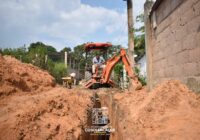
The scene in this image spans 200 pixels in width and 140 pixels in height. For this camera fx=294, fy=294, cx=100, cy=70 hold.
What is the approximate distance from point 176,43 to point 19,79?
3459 mm

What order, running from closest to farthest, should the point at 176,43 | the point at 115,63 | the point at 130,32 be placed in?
1. the point at 176,43
2. the point at 115,63
3. the point at 130,32

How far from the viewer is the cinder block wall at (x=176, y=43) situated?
498 cm

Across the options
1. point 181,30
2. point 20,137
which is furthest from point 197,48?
point 20,137

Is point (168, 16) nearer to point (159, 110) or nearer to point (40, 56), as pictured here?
point (159, 110)

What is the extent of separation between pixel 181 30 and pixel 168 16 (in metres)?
1.06

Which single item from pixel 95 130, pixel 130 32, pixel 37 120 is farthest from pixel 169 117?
pixel 130 32

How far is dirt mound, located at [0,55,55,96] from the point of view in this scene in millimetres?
5897

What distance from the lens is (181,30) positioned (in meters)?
5.69

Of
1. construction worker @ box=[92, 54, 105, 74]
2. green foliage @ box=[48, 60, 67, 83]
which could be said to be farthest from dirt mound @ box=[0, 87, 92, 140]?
green foliage @ box=[48, 60, 67, 83]

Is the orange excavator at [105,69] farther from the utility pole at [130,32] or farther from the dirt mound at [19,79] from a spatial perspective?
the dirt mound at [19,79]

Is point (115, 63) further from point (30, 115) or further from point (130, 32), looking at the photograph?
point (30, 115)

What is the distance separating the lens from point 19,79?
6.47 meters

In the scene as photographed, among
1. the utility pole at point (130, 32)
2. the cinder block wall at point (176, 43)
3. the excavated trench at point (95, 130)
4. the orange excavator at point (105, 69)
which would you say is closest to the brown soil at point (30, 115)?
the excavated trench at point (95, 130)

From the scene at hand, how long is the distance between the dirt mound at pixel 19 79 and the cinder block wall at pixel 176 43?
3.10 m
